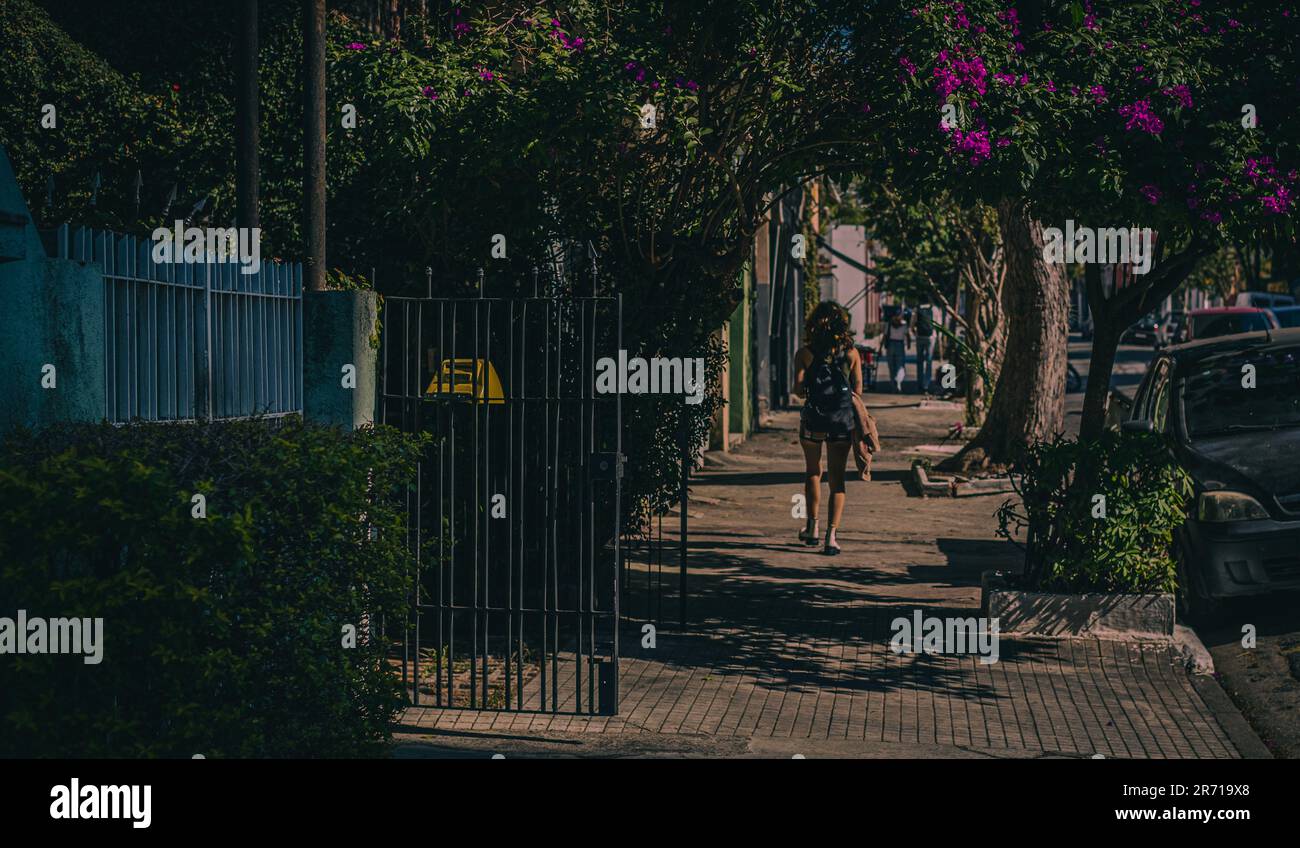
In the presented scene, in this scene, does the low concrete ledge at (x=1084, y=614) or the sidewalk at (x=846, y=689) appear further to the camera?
the low concrete ledge at (x=1084, y=614)

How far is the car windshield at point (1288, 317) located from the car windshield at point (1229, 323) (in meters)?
0.31

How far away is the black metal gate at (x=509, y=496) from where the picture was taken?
315 inches

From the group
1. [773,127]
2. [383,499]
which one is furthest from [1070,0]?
[383,499]

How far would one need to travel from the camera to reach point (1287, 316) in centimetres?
3475

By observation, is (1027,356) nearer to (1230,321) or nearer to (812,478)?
(812,478)

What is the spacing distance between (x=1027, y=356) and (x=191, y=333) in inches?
500

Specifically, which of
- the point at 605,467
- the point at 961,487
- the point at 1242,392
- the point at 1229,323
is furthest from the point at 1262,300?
the point at 605,467

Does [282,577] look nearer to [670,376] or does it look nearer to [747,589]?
[670,376]

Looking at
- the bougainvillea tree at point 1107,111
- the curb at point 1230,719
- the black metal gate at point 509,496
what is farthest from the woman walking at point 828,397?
the curb at point 1230,719

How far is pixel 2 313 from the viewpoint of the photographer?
21.1 ft

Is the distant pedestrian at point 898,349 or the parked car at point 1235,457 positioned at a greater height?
the distant pedestrian at point 898,349

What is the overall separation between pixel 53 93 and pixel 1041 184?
7.85 metres

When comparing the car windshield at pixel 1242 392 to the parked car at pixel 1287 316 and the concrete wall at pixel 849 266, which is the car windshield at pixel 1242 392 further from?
the concrete wall at pixel 849 266

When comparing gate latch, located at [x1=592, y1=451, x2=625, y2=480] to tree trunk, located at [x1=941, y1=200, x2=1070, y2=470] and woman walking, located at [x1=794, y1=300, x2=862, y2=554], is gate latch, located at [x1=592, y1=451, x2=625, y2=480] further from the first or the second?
tree trunk, located at [x1=941, y1=200, x2=1070, y2=470]
